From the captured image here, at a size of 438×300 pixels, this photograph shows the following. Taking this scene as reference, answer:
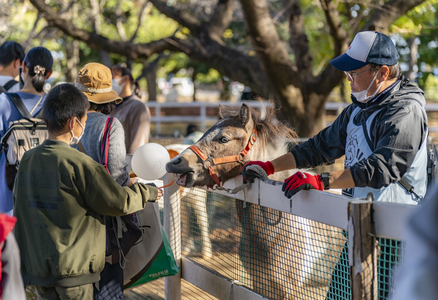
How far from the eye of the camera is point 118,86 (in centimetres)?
488

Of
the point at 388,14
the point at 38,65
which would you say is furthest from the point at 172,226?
the point at 388,14

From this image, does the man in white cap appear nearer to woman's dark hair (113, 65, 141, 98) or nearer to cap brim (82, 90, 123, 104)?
cap brim (82, 90, 123, 104)

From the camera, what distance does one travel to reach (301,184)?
2.17 metres

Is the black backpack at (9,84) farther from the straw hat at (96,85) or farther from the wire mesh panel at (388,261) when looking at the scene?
the wire mesh panel at (388,261)

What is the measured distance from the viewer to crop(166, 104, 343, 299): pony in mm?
2730

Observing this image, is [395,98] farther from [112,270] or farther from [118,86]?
[118,86]

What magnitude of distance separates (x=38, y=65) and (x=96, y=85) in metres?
0.87

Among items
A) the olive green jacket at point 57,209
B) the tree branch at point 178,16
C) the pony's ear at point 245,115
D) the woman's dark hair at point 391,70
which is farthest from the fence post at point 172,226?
the tree branch at point 178,16

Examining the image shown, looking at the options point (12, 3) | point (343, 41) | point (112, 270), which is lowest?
point (112, 270)

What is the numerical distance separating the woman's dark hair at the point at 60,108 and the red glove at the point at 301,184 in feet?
3.89

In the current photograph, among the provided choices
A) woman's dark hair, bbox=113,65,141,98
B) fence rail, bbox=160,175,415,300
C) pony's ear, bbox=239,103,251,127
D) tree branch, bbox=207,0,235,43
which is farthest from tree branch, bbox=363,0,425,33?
fence rail, bbox=160,175,415,300

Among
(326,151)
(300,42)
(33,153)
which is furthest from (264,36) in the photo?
(33,153)

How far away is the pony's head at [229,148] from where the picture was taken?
120 inches

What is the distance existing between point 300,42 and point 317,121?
1.49 meters
